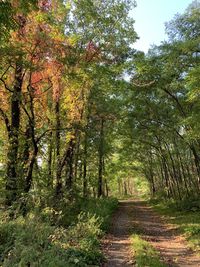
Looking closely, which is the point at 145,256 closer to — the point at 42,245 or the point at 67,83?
the point at 42,245

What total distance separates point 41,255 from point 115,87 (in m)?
13.1

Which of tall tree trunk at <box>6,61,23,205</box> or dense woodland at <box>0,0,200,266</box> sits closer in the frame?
dense woodland at <box>0,0,200,266</box>

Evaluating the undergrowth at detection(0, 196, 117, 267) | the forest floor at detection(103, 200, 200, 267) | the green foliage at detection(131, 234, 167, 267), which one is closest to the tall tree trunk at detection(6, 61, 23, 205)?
the undergrowth at detection(0, 196, 117, 267)

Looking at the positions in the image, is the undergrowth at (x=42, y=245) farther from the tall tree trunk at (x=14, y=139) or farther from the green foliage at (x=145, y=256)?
the tall tree trunk at (x=14, y=139)

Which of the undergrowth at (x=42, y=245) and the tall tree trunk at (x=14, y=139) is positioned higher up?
the tall tree trunk at (x=14, y=139)

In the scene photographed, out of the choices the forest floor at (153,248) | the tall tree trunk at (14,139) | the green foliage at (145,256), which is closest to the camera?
the green foliage at (145,256)

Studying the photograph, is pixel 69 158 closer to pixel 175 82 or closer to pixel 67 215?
pixel 67 215

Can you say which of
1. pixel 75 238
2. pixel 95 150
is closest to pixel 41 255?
pixel 75 238

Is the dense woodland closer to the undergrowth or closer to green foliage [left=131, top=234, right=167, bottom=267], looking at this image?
the undergrowth

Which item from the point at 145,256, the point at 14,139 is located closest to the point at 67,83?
the point at 14,139

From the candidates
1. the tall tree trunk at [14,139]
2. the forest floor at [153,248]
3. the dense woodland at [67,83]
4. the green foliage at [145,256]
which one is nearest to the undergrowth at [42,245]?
the dense woodland at [67,83]

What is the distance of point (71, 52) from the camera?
1456 cm

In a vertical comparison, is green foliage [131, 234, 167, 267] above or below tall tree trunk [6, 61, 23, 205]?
below

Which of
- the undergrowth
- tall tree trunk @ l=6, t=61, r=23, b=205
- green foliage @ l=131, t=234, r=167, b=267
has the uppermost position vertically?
tall tree trunk @ l=6, t=61, r=23, b=205
